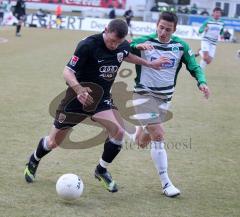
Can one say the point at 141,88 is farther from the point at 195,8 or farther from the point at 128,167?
the point at 195,8

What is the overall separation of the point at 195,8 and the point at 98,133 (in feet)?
157

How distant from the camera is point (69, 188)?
564 cm

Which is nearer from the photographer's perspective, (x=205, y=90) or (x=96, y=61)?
(x=96, y=61)

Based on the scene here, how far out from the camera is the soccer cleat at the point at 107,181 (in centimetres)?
621

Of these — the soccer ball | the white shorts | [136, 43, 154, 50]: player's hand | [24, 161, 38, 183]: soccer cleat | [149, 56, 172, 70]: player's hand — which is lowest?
the white shorts

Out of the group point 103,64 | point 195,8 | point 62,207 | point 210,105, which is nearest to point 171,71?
point 103,64

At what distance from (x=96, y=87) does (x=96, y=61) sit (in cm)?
33

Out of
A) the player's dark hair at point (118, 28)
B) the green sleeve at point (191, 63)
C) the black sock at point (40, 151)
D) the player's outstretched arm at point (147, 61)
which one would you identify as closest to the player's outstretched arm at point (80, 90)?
the player's dark hair at point (118, 28)

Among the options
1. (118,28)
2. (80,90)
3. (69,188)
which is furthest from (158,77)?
(69,188)

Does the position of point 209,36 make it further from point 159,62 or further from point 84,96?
point 84,96

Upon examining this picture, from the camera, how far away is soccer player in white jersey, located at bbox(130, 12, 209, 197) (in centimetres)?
647

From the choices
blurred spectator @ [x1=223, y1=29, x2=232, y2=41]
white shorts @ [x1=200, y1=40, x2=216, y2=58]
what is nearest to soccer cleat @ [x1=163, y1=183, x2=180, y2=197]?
white shorts @ [x1=200, y1=40, x2=216, y2=58]

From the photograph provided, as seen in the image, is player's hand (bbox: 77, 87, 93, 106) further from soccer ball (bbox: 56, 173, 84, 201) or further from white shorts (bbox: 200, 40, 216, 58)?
white shorts (bbox: 200, 40, 216, 58)

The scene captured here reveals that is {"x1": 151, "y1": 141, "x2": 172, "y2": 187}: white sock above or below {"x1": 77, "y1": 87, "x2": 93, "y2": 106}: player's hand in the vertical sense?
below
